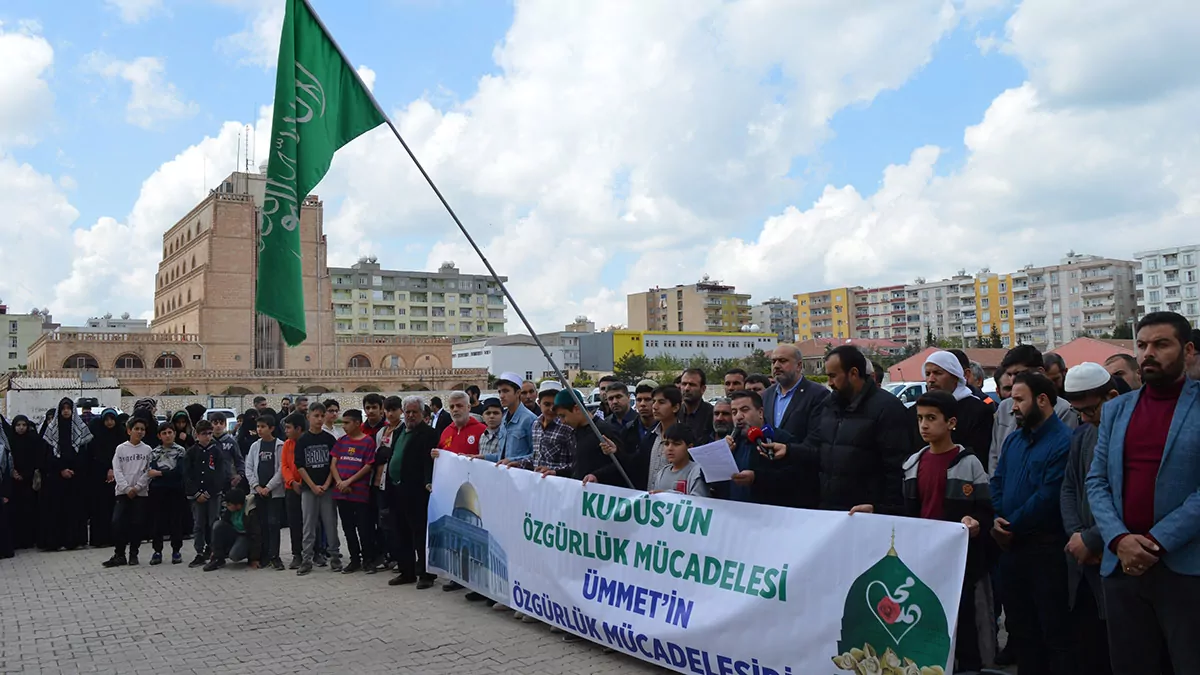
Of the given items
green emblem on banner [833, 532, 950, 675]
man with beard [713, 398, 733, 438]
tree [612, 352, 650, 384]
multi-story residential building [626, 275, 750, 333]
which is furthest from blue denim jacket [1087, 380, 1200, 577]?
multi-story residential building [626, 275, 750, 333]

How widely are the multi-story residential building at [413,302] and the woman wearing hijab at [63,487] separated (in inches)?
4657

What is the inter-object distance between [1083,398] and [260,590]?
7699mm

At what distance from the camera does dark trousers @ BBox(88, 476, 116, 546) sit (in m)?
12.5

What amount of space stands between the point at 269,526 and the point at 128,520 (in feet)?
5.94

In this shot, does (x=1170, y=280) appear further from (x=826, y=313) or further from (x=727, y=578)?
(x=727, y=578)

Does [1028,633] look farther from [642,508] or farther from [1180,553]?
[642,508]

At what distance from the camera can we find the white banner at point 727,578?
14.8 ft

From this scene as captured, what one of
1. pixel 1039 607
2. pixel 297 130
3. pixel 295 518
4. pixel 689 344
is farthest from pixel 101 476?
pixel 689 344

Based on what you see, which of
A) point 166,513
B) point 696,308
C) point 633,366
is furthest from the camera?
point 696,308

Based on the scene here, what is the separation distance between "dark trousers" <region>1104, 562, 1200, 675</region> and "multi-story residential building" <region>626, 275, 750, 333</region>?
478 ft

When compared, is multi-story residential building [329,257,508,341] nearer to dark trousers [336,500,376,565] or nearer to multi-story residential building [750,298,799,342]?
multi-story residential building [750,298,799,342]

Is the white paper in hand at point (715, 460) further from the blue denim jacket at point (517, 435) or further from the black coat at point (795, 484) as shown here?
the blue denim jacket at point (517, 435)

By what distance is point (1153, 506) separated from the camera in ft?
12.8

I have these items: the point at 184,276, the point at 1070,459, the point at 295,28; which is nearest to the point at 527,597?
the point at 1070,459
